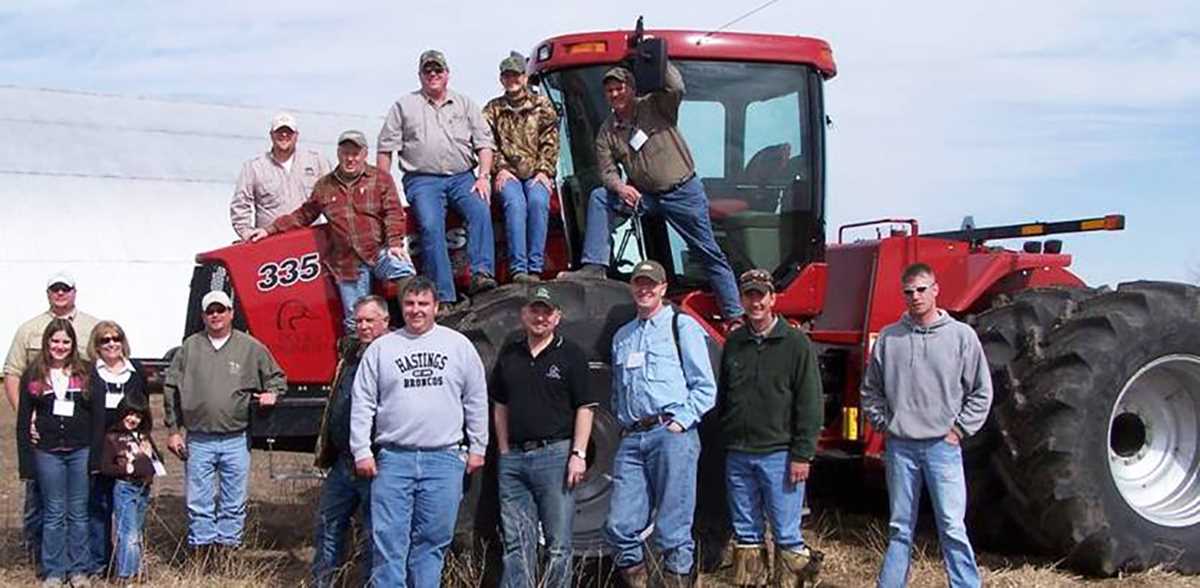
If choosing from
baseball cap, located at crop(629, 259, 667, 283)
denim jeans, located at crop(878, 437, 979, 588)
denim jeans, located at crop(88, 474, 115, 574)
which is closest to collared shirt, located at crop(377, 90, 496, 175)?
baseball cap, located at crop(629, 259, 667, 283)

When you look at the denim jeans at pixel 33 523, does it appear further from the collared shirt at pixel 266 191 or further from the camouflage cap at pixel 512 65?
the camouflage cap at pixel 512 65

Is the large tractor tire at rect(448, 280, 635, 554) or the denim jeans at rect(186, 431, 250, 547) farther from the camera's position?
the denim jeans at rect(186, 431, 250, 547)

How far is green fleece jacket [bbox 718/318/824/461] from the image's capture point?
21.7 feet

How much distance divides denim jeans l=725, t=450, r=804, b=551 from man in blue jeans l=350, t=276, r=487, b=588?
130 cm

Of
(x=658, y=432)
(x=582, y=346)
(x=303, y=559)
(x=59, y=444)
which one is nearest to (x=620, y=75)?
(x=582, y=346)

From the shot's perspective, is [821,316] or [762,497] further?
[821,316]

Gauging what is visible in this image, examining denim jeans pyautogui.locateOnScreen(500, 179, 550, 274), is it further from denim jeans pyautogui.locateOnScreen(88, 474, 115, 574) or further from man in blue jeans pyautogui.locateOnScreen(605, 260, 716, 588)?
denim jeans pyautogui.locateOnScreen(88, 474, 115, 574)

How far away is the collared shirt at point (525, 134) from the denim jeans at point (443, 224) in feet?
1.00

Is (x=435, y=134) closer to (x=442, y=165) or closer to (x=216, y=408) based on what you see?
(x=442, y=165)

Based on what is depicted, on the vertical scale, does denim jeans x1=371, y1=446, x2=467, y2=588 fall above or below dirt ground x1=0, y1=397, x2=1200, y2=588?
above

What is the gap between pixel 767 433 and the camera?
6605 mm

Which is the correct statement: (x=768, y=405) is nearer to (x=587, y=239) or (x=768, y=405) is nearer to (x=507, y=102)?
(x=587, y=239)

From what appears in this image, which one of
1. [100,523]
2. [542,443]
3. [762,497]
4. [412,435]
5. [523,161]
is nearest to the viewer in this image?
[412,435]

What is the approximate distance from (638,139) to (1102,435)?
9.30 ft
